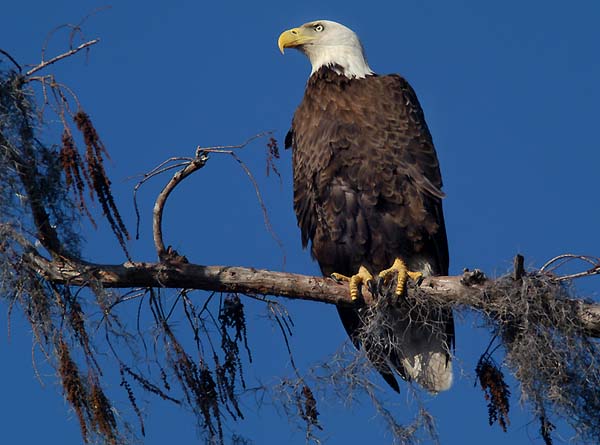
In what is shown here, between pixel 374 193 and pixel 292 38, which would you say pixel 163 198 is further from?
pixel 292 38

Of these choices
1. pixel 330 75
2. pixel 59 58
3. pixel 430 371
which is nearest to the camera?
pixel 59 58

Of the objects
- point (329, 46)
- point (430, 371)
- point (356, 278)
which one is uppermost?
point (329, 46)

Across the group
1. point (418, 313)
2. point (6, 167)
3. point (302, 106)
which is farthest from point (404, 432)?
point (302, 106)

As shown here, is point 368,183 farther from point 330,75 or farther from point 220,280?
point 220,280

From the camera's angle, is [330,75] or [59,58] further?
[330,75]

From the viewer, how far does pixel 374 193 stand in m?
5.68

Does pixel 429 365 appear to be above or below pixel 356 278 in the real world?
below

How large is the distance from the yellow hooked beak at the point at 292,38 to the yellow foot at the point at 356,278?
5.88 feet

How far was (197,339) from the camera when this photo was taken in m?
4.62

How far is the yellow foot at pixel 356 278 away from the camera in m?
5.35

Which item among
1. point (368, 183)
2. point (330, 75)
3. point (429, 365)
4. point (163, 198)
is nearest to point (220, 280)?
point (163, 198)

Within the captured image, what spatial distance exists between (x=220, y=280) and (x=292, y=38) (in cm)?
255

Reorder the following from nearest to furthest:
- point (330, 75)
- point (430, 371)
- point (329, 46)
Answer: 1. point (430, 371)
2. point (330, 75)
3. point (329, 46)

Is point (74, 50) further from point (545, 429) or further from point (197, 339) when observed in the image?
point (545, 429)
